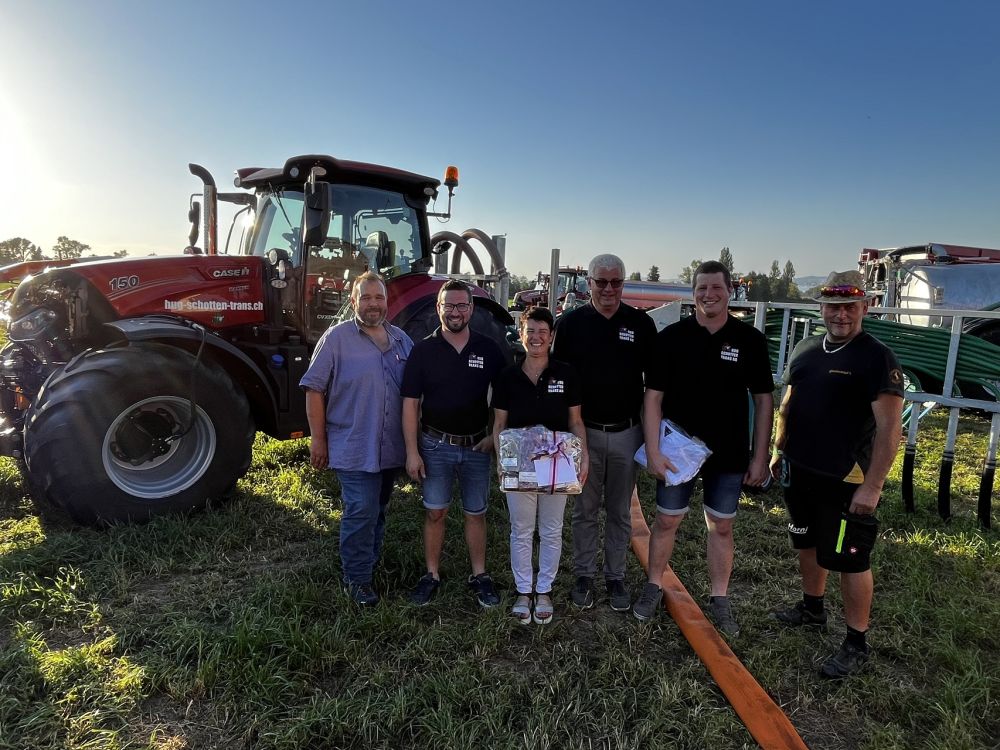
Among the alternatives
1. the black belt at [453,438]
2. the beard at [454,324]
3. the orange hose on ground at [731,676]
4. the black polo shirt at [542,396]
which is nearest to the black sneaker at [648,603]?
the orange hose on ground at [731,676]

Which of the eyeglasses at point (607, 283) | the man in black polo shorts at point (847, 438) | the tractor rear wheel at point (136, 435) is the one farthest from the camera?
the tractor rear wheel at point (136, 435)

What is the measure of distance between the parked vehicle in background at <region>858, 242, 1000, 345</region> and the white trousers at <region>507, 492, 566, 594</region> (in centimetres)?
695

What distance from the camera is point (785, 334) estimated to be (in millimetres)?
5285

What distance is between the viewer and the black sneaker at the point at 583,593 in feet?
9.80

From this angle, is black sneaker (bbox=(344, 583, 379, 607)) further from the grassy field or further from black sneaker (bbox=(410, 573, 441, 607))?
black sneaker (bbox=(410, 573, 441, 607))

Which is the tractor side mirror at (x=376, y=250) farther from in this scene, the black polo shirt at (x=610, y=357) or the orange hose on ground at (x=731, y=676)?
A: the orange hose on ground at (x=731, y=676)

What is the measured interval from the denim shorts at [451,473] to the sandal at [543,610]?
1.66 feet

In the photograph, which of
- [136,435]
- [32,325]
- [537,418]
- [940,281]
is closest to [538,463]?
[537,418]

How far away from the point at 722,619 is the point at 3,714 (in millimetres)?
2919

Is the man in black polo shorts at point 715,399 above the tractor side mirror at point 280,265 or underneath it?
underneath

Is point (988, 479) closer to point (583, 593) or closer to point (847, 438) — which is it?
point (847, 438)

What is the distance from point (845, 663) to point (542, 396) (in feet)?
5.61

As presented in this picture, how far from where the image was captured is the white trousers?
112 inches

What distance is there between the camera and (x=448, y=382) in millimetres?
2824
